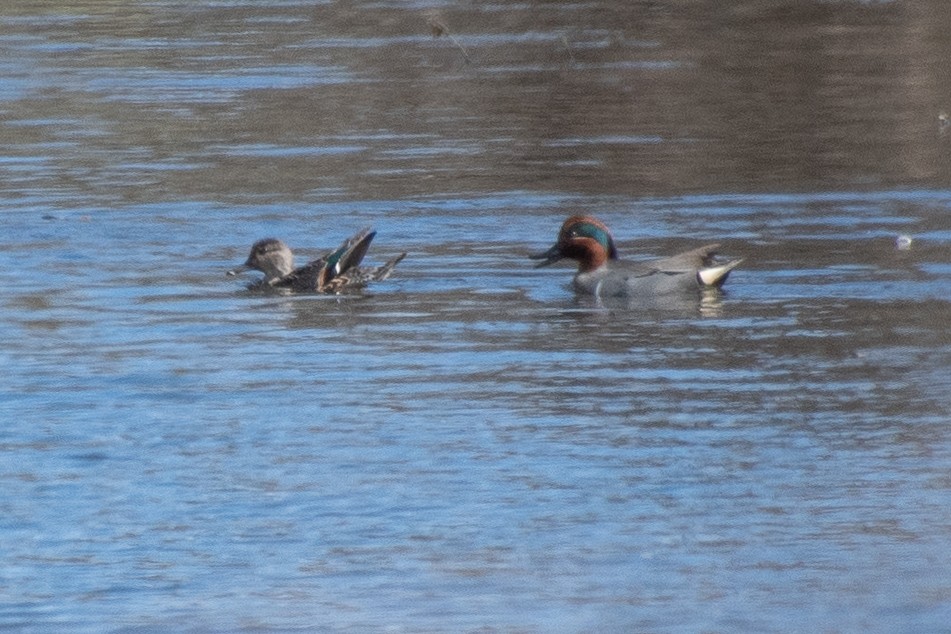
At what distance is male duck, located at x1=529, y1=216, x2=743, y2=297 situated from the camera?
12.6 m

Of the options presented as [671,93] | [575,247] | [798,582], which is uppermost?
[671,93]

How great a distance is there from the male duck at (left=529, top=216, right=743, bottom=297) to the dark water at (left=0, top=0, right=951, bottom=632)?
18 centimetres

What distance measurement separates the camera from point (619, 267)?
42.3 ft

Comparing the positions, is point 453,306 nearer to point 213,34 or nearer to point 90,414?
point 90,414

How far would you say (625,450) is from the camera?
877cm

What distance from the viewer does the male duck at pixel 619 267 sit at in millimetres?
12578

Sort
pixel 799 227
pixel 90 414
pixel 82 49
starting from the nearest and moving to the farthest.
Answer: pixel 90 414, pixel 799 227, pixel 82 49

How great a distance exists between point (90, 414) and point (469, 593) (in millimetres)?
3293

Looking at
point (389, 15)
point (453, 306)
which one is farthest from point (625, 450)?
point (389, 15)

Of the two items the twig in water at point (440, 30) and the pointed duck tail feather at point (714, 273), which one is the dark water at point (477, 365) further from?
the twig in water at point (440, 30)

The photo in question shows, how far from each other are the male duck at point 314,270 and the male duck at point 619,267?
107cm

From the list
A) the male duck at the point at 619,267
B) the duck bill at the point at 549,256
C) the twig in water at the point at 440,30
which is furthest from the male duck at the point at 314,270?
the twig in water at the point at 440,30

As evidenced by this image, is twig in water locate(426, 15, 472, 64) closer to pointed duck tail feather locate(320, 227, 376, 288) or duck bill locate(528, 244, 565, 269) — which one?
duck bill locate(528, 244, 565, 269)

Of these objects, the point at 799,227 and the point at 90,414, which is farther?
the point at 799,227
